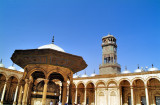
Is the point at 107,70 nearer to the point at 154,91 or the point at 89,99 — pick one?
the point at 89,99

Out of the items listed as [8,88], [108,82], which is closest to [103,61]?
[108,82]

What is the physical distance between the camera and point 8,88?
27.0 metres

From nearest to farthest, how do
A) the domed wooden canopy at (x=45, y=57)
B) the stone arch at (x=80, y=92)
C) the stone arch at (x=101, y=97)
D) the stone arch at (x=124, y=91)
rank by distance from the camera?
the domed wooden canopy at (x=45, y=57)
the stone arch at (x=124, y=91)
the stone arch at (x=101, y=97)
the stone arch at (x=80, y=92)

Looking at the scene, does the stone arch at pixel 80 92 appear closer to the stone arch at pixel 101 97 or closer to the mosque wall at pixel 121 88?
the mosque wall at pixel 121 88

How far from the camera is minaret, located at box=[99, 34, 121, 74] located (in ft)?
92.1

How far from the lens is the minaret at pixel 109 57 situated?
2807 centimetres

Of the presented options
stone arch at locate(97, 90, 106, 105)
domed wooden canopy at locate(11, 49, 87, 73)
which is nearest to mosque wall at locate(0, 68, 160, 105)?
stone arch at locate(97, 90, 106, 105)

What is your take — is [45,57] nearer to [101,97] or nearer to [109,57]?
[101,97]

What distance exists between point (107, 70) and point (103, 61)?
Result: 2.40 m

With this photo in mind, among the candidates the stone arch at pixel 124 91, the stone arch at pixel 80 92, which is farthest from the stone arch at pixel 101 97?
the stone arch at pixel 80 92

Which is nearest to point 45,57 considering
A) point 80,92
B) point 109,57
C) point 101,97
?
point 101,97

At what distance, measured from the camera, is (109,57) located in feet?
97.2

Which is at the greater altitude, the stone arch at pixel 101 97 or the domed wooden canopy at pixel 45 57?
the domed wooden canopy at pixel 45 57

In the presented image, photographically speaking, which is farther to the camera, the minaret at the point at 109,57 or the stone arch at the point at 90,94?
the minaret at the point at 109,57
